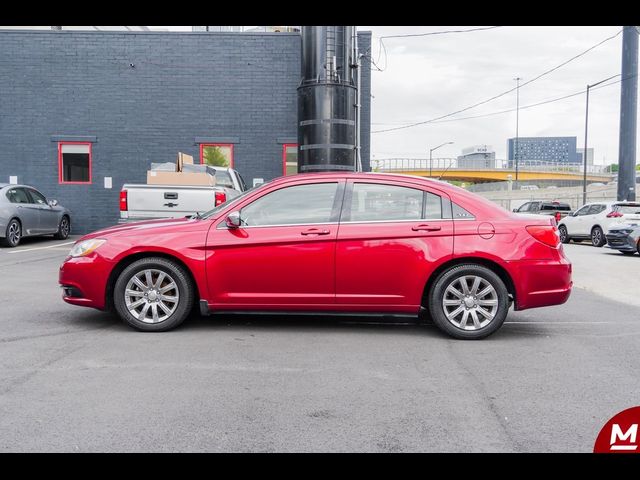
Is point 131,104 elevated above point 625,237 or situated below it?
above

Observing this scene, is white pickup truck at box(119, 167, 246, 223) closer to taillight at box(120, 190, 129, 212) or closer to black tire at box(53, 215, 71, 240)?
taillight at box(120, 190, 129, 212)

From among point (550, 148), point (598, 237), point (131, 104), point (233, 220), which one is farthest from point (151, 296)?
point (550, 148)

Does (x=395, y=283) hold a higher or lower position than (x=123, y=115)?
lower

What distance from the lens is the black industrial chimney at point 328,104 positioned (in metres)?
12.7

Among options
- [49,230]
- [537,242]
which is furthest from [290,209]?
Answer: [49,230]

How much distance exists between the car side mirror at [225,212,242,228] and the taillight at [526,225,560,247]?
277 centimetres

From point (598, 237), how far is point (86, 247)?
746 inches

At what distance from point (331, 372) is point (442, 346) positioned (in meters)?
1.38

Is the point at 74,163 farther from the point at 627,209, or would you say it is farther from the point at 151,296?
the point at 627,209

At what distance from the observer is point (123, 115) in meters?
19.5

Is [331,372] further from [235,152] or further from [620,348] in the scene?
Answer: [235,152]

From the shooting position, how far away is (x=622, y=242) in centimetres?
1672

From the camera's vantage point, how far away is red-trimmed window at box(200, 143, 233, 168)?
64.2ft

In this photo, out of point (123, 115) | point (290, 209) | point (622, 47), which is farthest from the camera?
point (622, 47)
